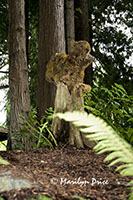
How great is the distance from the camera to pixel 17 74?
12.9ft

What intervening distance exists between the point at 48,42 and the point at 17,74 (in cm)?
70

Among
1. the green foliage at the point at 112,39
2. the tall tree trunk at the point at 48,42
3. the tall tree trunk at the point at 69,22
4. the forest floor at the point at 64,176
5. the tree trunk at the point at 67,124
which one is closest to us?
the forest floor at the point at 64,176

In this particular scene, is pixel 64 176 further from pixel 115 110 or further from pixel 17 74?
pixel 17 74

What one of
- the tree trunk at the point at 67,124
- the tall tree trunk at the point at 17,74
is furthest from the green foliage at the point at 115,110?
the tall tree trunk at the point at 17,74

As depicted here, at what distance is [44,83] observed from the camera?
4.18 meters

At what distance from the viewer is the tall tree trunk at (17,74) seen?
12.6ft

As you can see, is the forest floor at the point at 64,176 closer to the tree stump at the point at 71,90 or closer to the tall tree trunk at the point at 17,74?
the tree stump at the point at 71,90

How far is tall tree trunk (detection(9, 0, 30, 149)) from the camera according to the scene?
3.84 meters

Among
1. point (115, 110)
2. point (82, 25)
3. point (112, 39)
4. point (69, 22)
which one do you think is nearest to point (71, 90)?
point (115, 110)

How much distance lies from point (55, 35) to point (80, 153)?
7.18 feet

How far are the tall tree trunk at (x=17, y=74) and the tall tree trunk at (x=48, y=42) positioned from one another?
0.29m

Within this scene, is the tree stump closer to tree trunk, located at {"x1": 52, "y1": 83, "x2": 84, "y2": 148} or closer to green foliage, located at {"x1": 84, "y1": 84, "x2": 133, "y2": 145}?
tree trunk, located at {"x1": 52, "y1": 83, "x2": 84, "y2": 148}

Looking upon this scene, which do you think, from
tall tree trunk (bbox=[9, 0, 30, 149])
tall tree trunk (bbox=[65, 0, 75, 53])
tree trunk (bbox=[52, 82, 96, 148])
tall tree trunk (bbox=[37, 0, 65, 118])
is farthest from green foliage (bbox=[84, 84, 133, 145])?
tall tree trunk (bbox=[65, 0, 75, 53])

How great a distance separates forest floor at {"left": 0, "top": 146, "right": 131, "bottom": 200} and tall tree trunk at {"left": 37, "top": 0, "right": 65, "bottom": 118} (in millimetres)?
1635
